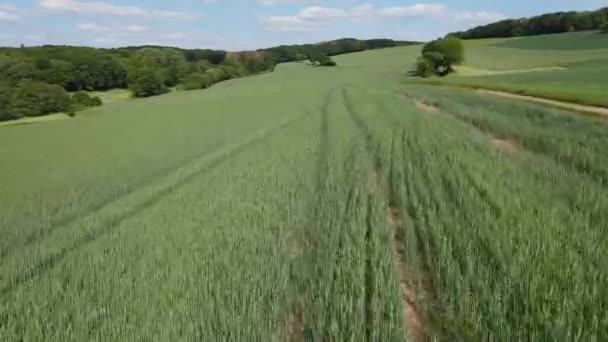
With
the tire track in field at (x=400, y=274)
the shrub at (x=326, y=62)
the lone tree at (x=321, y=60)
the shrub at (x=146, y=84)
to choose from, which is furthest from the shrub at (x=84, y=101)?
the tire track in field at (x=400, y=274)

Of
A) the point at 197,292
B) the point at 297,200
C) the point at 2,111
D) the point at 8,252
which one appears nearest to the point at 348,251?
the point at 197,292

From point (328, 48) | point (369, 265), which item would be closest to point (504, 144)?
point (369, 265)

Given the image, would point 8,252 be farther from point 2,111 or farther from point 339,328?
point 2,111

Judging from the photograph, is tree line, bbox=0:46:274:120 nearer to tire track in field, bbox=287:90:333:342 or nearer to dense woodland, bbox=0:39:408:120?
dense woodland, bbox=0:39:408:120

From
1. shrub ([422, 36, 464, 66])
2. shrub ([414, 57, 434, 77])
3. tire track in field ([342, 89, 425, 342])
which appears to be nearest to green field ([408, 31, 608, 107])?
shrub ([422, 36, 464, 66])

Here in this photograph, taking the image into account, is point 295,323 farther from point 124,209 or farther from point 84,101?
point 84,101

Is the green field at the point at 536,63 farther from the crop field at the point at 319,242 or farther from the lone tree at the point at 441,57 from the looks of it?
the crop field at the point at 319,242
